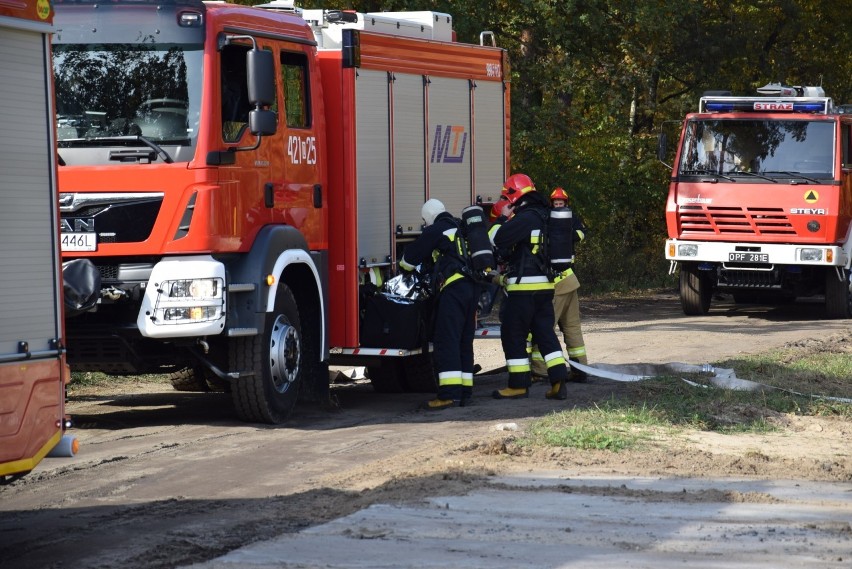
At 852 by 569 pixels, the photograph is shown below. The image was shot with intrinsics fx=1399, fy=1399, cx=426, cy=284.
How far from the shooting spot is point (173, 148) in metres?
9.47

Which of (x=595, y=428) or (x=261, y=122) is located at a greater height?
(x=261, y=122)

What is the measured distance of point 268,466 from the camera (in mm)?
8594

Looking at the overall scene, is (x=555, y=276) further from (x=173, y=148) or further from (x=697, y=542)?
(x=697, y=542)

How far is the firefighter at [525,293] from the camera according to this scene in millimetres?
11570

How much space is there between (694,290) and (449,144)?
8.31 m

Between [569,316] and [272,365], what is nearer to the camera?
[272,365]

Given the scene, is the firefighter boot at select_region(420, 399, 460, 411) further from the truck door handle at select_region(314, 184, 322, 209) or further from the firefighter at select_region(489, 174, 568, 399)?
the truck door handle at select_region(314, 184, 322, 209)

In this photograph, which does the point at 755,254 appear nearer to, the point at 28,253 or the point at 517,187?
the point at 517,187

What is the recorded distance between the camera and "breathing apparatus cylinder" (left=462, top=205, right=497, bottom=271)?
1123 centimetres

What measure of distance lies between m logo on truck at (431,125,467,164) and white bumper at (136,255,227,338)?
3.49 m

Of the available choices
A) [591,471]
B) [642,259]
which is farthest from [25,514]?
[642,259]

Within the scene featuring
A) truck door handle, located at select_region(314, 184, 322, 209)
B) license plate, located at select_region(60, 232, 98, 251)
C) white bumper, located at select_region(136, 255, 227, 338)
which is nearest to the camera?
white bumper, located at select_region(136, 255, 227, 338)

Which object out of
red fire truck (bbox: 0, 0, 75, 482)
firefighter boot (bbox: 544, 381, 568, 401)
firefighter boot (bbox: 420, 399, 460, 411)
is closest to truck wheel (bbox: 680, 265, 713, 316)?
firefighter boot (bbox: 544, 381, 568, 401)

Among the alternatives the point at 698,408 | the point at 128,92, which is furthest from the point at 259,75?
the point at 698,408
